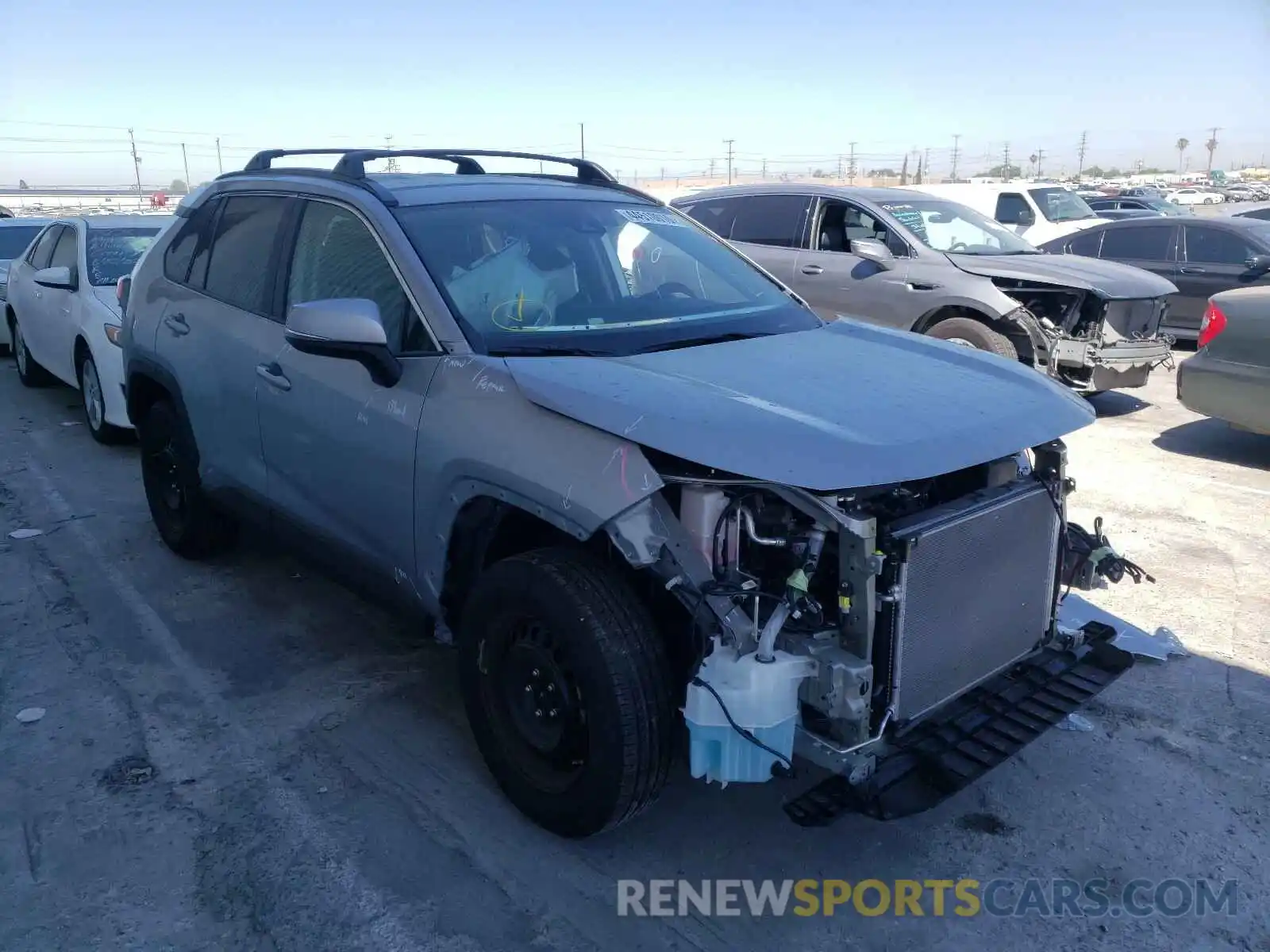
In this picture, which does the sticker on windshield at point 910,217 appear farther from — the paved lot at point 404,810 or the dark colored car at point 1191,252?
the paved lot at point 404,810

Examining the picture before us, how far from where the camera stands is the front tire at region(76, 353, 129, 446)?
25.3 feet

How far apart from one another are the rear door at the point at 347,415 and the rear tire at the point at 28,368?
7125 mm

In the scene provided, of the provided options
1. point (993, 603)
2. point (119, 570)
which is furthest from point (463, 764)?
point (119, 570)

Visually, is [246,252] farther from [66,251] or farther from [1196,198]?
[1196,198]

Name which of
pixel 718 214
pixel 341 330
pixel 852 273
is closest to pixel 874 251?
pixel 852 273

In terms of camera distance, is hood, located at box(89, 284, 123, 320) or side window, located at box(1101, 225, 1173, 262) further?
side window, located at box(1101, 225, 1173, 262)

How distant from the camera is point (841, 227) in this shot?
379 inches

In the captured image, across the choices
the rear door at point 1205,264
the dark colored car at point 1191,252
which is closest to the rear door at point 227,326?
the dark colored car at point 1191,252

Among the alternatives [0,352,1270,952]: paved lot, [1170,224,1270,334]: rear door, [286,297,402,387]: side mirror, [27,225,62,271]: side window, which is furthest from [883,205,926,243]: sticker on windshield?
[27,225,62,271]: side window

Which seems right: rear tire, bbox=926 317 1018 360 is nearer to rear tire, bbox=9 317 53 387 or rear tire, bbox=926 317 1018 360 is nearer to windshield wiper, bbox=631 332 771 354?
windshield wiper, bbox=631 332 771 354

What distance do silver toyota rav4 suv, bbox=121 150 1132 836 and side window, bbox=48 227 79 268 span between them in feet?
16.8

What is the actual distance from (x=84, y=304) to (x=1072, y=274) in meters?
7.84

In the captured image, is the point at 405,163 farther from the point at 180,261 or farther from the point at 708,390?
the point at 708,390

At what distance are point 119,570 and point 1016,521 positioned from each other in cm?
445
